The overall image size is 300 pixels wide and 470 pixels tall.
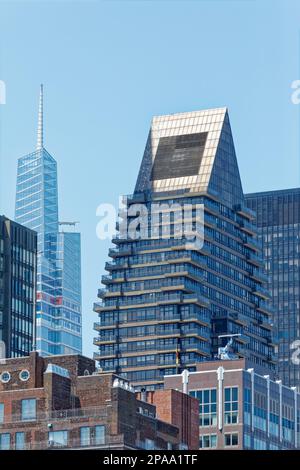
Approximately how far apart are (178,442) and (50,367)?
15746 mm

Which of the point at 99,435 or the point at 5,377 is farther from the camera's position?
the point at 5,377

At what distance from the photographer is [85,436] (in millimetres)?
124625

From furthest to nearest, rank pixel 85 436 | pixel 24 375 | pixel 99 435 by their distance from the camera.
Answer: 1. pixel 24 375
2. pixel 85 436
3. pixel 99 435

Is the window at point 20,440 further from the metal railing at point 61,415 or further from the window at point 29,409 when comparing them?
the window at point 29,409

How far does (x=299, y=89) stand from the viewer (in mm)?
152000

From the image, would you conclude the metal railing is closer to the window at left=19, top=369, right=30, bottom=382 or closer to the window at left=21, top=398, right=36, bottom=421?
the window at left=21, top=398, right=36, bottom=421

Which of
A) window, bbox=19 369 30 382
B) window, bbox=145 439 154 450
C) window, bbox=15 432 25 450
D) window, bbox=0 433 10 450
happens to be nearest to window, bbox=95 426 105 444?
window, bbox=15 432 25 450

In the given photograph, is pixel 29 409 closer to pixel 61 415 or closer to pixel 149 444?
pixel 61 415

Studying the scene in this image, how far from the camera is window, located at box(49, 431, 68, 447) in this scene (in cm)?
12525

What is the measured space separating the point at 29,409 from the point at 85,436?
9446 mm

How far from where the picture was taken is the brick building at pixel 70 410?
125375 mm

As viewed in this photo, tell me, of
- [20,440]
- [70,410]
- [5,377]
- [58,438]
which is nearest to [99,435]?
[58,438]
